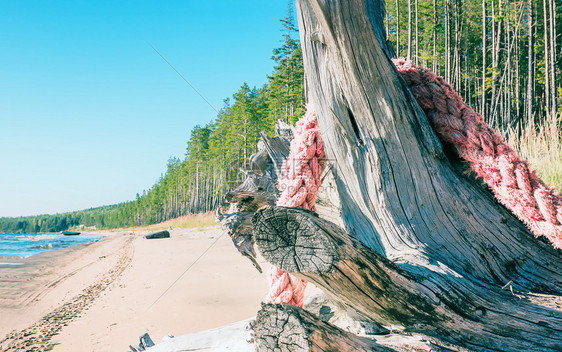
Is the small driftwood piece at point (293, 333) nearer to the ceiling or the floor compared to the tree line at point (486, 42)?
nearer to the floor

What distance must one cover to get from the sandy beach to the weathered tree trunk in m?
4.09

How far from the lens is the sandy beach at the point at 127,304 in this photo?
17.4 ft

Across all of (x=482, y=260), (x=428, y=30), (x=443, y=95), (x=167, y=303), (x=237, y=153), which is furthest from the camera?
(x=237, y=153)

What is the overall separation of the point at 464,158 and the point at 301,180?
0.99 metres

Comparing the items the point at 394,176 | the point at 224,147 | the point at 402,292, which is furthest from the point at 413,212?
the point at 224,147

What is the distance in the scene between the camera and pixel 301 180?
205 centimetres

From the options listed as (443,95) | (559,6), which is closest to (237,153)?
(443,95)

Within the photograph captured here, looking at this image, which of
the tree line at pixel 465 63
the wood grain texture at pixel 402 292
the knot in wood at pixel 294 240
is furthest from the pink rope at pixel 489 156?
the tree line at pixel 465 63

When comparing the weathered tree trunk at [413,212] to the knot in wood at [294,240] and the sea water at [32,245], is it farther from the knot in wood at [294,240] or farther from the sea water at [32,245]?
the sea water at [32,245]

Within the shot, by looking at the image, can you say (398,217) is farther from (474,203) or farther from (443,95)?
(443,95)

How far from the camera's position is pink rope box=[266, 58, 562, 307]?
192cm

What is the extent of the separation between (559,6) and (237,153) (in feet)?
110

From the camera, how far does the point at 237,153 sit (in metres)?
32.5

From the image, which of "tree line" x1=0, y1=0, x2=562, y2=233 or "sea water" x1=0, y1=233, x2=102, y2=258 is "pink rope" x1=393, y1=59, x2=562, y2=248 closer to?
"tree line" x1=0, y1=0, x2=562, y2=233
